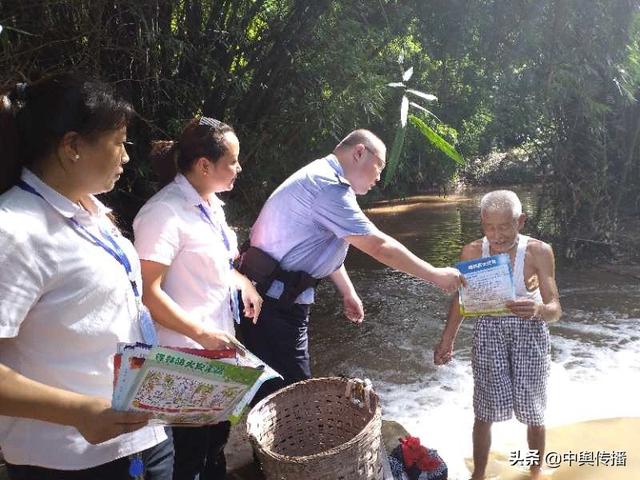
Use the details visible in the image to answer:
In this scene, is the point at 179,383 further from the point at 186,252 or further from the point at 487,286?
the point at 487,286

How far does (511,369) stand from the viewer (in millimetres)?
2750

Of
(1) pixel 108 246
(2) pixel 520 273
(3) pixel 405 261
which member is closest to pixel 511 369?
(2) pixel 520 273

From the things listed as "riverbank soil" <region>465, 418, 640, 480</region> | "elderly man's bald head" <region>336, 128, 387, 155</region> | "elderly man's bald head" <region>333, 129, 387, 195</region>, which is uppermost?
"elderly man's bald head" <region>336, 128, 387, 155</region>

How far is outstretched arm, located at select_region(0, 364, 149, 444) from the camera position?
44.5 inches

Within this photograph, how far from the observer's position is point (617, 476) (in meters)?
2.97

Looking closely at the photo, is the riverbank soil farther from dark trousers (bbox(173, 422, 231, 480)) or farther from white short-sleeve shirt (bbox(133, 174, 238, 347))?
white short-sleeve shirt (bbox(133, 174, 238, 347))

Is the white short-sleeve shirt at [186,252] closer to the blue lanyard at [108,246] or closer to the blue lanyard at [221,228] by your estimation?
the blue lanyard at [221,228]

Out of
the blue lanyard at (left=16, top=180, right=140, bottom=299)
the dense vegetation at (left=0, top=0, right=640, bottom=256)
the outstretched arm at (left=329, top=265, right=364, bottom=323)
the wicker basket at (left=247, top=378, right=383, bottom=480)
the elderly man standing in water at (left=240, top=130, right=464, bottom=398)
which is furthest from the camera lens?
the dense vegetation at (left=0, top=0, right=640, bottom=256)

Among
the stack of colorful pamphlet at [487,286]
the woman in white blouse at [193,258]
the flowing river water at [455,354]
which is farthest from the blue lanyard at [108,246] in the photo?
→ the flowing river water at [455,354]

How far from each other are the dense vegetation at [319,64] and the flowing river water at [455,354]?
167 cm

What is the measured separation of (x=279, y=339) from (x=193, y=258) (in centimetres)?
85

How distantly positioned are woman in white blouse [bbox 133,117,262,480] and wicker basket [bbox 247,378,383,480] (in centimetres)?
21

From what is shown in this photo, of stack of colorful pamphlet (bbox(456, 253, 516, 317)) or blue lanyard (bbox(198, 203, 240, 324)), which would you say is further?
stack of colorful pamphlet (bbox(456, 253, 516, 317))

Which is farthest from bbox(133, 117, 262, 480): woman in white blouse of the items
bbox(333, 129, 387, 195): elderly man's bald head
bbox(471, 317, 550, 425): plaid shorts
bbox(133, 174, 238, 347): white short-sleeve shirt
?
bbox(471, 317, 550, 425): plaid shorts
